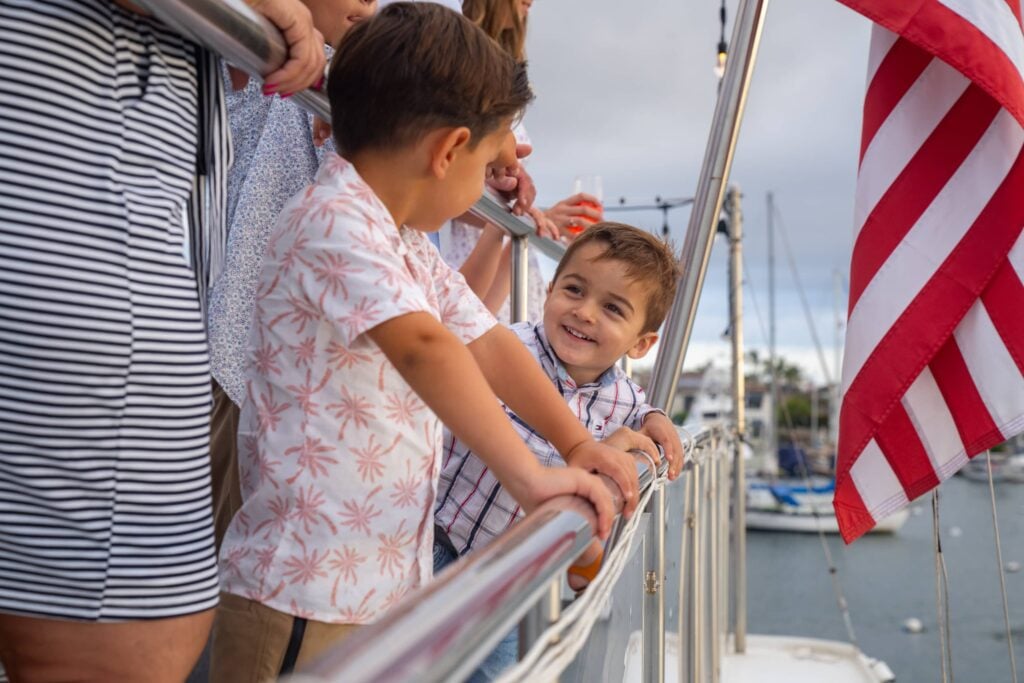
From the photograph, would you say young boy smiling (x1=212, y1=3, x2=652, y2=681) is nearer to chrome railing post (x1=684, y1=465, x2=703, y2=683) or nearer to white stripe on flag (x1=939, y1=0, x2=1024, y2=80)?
chrome railing post (x1=684, y1=465, x2=703, y2=683)

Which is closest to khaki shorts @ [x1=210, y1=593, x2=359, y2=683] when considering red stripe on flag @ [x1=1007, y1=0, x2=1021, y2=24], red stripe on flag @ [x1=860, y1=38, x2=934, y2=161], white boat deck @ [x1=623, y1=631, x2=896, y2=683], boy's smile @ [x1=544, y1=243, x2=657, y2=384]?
boy's smile @ [x1=544, y1=243, x2=657, y2=384]

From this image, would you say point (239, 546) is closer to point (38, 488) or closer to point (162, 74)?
point (38, 488)

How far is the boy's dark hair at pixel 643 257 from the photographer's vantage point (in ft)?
7.82

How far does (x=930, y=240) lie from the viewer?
142 inches

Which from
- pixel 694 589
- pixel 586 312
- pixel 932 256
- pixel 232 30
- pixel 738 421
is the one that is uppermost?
pixel 738 421

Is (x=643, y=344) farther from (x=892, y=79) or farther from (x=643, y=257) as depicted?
(x=892, y=79)

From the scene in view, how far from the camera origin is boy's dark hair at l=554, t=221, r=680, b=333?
2.38 m

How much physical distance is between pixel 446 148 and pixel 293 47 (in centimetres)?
22

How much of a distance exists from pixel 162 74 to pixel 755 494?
47.9 metres

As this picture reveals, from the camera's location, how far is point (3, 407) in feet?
3.29

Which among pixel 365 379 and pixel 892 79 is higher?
pixel 892 79

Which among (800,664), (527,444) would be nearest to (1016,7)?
Result: (527,444)

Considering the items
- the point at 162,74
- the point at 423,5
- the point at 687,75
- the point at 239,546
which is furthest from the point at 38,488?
the point at 687,75

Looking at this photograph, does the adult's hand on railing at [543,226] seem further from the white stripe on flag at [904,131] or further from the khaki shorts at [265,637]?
the white stripe on flag at [904,131]
